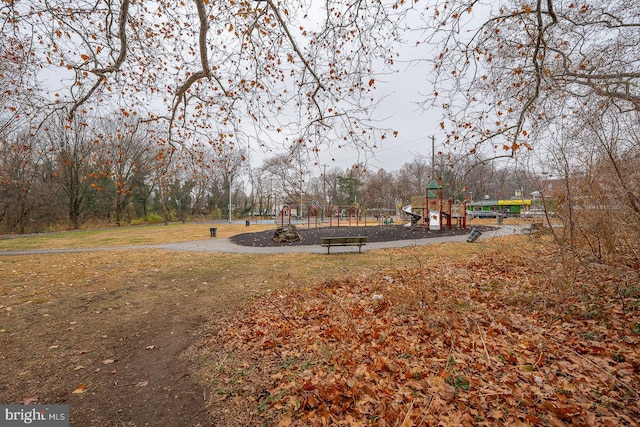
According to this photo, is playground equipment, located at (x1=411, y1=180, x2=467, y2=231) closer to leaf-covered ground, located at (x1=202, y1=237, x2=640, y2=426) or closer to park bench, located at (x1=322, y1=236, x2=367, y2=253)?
park bench, located at (x1=322, y1=236, x2=367, y2=253)

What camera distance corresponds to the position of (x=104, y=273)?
9133 mm

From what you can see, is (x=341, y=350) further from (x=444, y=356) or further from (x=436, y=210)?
(x=436, y=210)

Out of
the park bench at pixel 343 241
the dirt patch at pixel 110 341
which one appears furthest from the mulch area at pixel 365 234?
the dirt patch at pixel 110 341

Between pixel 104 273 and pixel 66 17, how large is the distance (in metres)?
7.26

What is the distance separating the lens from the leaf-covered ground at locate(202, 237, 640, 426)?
2.51m

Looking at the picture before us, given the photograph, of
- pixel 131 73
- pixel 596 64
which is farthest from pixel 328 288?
pixel 596 64

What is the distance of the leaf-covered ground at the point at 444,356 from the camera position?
251 centimetres

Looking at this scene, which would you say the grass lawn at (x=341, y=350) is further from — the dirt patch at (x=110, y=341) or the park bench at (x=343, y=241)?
the park bench at (x=343, y=241)

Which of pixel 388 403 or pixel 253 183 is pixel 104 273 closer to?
pixel 388 403

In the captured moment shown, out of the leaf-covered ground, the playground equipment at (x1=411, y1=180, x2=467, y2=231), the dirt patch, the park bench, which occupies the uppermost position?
the playground equipment at (x1=411, y1=180, x2=467, y2=231)

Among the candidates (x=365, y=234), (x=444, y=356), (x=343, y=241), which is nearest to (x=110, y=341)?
(x=444, y=356)

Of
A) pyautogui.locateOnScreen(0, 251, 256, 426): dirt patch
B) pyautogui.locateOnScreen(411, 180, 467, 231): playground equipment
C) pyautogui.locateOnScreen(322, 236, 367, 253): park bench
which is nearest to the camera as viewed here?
pyautogui.locateOnScreen(0, 251, 256, 426): dirt patch

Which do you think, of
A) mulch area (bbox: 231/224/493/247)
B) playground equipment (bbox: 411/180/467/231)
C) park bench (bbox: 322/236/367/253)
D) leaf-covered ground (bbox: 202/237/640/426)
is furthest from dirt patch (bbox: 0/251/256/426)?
playground equipment (bbox: 411/180/467/231)

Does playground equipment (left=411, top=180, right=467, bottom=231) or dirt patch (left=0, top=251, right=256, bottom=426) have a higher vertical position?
playground equipment (left=411, top=180, right=467, bottom=231)
